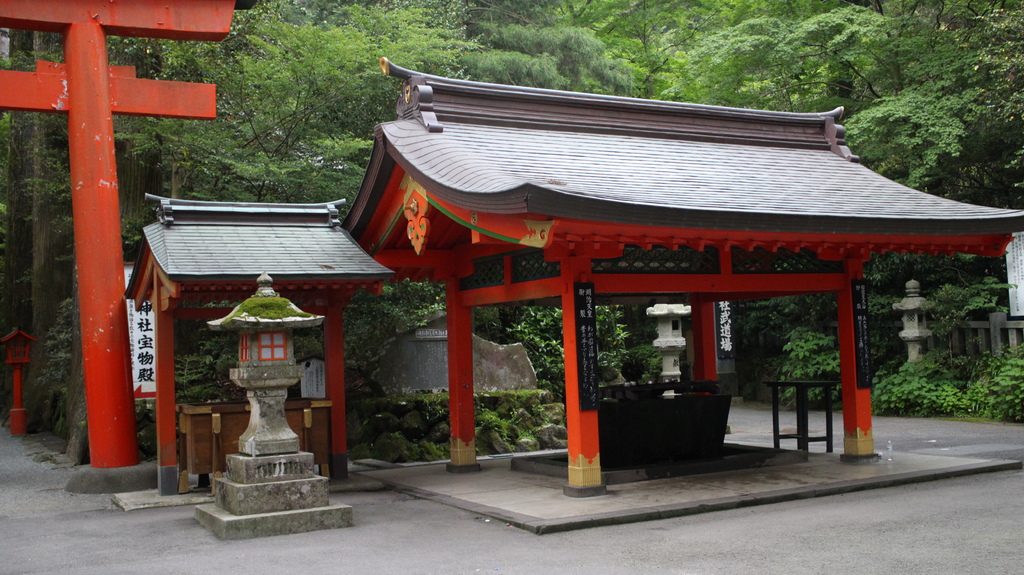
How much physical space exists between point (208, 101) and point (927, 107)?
41.9 feet

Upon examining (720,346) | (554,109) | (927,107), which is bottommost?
(720,346)

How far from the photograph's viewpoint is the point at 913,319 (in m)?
17.2

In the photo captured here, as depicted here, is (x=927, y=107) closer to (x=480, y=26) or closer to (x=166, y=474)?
(x=480, y=26)

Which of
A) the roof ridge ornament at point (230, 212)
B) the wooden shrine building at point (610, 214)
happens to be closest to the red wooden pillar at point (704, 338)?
the wooden shrine building at point (610, 214)

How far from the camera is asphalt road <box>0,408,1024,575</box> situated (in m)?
6.14

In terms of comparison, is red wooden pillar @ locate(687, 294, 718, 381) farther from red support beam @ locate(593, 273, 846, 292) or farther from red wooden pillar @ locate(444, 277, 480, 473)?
red wooden pillar @ locate(444, 277, 480, 473)

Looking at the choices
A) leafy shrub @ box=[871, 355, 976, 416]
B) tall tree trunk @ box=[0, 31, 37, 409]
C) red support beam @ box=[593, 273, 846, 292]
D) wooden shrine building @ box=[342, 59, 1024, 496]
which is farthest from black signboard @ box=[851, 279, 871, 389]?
tall tree trunk @ box=[0, 31, 37, 409]

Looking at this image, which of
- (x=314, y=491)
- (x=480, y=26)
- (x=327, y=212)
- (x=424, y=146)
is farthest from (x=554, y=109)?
(x=480, y=26)

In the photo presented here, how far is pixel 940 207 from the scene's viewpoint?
408 inches

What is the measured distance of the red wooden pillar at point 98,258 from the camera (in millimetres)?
10250

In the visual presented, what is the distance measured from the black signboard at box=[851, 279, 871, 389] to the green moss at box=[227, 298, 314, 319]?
664cm

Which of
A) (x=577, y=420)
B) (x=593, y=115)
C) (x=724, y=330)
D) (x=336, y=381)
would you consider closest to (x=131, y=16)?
(x=336, y=381)

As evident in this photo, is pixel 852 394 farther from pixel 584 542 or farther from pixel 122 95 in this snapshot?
pixel 122 95

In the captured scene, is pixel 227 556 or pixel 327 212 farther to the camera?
pixel 327 212
